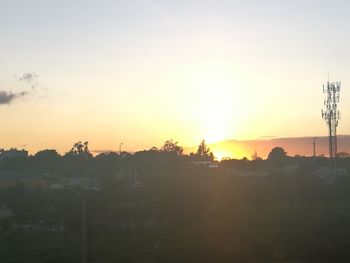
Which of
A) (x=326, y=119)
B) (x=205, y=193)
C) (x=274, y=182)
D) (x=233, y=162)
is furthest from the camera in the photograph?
(x=233, y=162)

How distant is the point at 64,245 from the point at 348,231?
48.8 ft

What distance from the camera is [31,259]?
26.7 metres

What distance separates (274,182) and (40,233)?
29.1 meters

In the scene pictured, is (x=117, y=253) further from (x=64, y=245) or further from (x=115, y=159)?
(x=115, y=159)

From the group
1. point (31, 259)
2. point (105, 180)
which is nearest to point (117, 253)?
point (31, 259)

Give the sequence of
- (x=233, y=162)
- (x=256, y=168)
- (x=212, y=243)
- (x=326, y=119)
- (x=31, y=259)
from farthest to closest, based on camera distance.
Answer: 1. (x=233, y=162)
2. (x=256, y=168)
3. (x=326, y=119)
4. (x=212, y=243)
5. (x=31, y=259)

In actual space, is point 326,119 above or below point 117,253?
above

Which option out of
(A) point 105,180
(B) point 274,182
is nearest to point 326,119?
(B) point 274,182

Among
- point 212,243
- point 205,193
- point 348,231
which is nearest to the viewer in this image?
point 212,243

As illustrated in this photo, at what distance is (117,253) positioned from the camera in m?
28.2

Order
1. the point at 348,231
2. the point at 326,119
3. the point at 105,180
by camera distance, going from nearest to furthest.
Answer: the point at 348,231
the point at 105,180
the point at 326,119

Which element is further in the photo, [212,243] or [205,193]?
[205,193]

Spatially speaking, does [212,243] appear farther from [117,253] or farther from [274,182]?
[274,182]

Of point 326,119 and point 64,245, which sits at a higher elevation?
point 326,119
